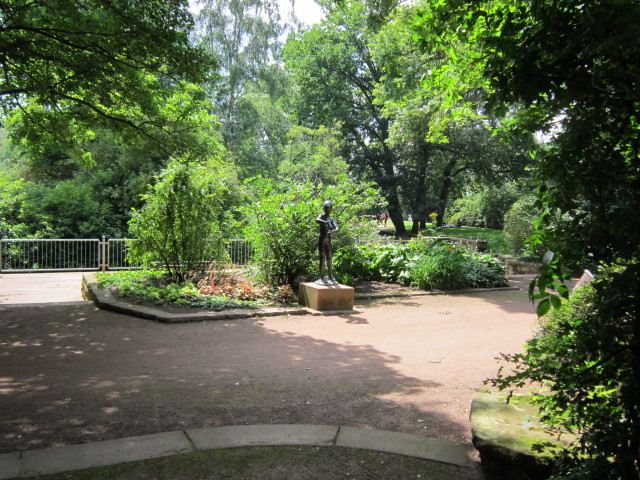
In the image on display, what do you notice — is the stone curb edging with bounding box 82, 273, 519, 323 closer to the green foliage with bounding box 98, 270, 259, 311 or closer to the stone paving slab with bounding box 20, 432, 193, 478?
the green foliage with bounding box 98, 270, 259, 311

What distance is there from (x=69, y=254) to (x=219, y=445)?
16093 mm

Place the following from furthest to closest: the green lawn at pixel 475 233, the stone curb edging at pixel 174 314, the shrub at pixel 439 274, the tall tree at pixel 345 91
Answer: the tall tree at pixel 345 91 → the green lawn at pixel 475 233 → the shrub at pixel 439 274 → the stone curb edging at pixel 174 314

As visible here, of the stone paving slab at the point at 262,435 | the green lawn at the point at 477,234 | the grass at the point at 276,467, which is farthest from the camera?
the green lawn at the point at 477,234

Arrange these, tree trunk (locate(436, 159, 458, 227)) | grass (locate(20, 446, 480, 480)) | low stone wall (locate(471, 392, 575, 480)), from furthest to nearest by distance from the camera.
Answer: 1. tree trunk (locate(436, 159, 458, 227))
2. grass (locate(20, 446, 480, 480))
3. low stone wall (locate(471, 392, 575, 480))

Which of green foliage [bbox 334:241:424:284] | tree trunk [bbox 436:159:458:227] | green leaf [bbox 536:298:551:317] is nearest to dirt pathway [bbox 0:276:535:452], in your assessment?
green leaf [bbox 536:298:551:317]

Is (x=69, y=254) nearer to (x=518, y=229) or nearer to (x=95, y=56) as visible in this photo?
(x=95, y=56)

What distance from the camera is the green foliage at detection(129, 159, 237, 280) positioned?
10.9 metres

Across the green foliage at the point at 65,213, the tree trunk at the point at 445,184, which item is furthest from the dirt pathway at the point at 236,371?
the tree trunk at the point at 445,184

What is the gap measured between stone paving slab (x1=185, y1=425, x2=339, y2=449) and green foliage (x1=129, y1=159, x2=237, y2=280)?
7.76 meters

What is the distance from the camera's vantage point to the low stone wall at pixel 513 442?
2.90 meters

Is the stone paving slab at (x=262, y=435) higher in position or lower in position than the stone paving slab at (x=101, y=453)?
lower

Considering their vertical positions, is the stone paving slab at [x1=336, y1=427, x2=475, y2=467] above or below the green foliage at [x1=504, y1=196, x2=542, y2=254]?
below

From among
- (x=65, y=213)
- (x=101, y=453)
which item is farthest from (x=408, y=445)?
(x=65, y=213)

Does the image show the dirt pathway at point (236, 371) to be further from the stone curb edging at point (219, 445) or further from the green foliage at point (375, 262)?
the green foliage at point (375, 262)
